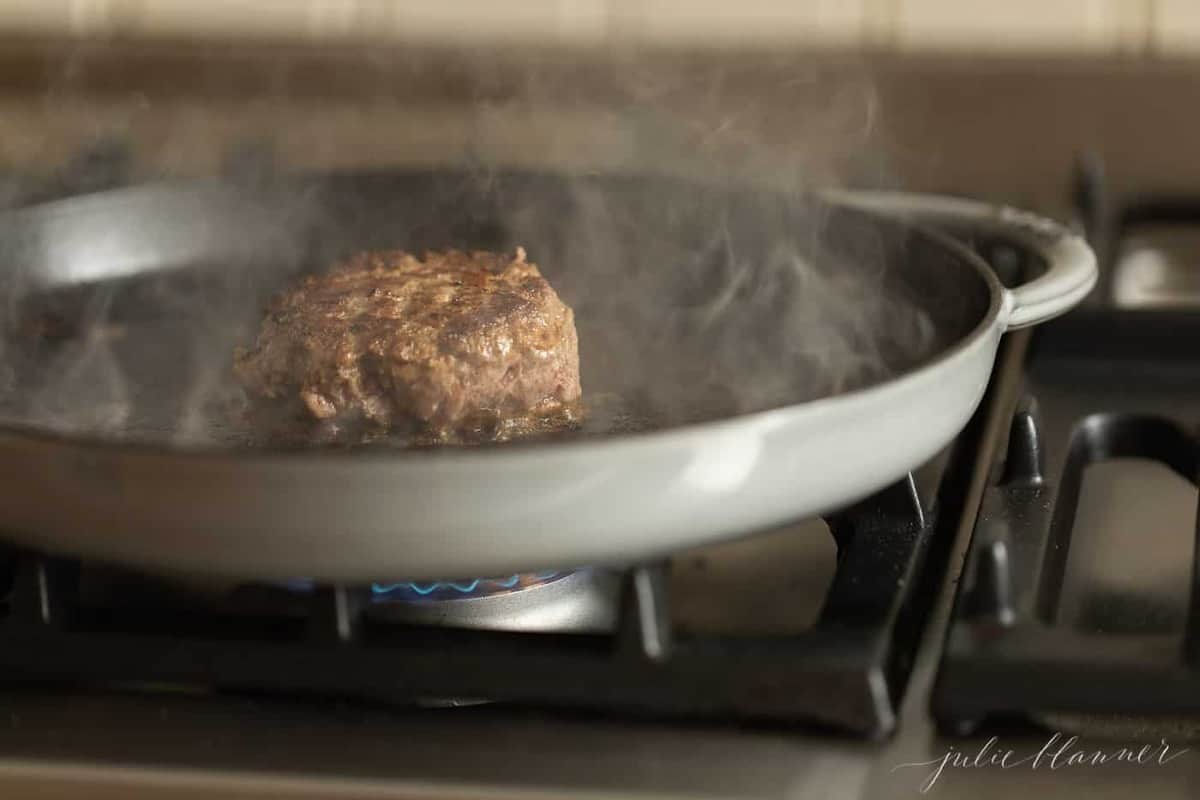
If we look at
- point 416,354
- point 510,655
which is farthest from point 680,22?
point 510,655

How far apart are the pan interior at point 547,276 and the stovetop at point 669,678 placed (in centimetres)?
17

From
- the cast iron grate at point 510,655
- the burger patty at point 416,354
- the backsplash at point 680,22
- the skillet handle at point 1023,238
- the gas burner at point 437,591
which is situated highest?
the backsplash at point 680,22

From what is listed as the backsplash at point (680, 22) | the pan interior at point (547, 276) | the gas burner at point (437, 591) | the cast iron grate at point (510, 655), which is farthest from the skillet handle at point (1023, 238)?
the backsplash at point (680, 22)

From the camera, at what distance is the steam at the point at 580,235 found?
95 centimetres

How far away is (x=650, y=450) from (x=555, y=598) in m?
0.19

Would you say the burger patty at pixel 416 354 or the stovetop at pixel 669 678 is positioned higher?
the burger patty at pixel 416 354

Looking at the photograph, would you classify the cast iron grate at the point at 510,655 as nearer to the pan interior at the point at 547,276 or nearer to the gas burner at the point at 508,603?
the gas burner at the point at 508,603

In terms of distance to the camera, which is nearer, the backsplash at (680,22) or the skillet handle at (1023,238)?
the skillet handle at (1023,238)

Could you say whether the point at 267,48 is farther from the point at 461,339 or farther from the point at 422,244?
the point at 461,339

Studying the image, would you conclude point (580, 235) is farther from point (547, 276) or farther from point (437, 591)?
point (437, 591)

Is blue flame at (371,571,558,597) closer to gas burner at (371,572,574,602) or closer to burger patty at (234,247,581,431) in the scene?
gas burner at (371,572,574,602)
